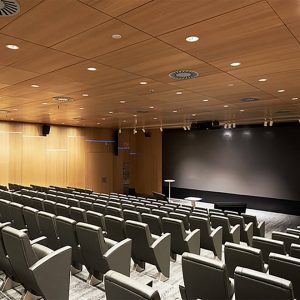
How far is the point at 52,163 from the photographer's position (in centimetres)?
1593

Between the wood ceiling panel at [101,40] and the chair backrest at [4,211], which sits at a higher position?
the wood ceiling panel at [101,40]

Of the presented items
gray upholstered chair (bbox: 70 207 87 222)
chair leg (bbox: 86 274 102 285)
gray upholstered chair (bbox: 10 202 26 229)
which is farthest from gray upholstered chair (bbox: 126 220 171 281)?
gray upholstered chair (bbox: 10 202 26 229)

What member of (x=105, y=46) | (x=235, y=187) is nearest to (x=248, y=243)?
(x=105, y=46)

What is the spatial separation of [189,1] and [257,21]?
98 centimetres

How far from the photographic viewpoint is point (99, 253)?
3.67 m

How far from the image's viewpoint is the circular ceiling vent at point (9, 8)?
3.05 meters

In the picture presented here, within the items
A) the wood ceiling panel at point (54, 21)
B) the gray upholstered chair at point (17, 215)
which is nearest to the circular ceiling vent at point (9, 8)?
the wood ceiling panel at point (54, 21)

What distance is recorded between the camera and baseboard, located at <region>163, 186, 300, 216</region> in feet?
44.8

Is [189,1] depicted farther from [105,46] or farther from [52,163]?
[52,163]

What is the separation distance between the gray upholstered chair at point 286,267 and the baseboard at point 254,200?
1163cm

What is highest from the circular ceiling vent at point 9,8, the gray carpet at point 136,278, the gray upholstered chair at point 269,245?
the circular ceiling vent at point 9,8

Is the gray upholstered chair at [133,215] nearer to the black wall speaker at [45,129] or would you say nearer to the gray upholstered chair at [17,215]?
the gray upholstered chair at [17,215]

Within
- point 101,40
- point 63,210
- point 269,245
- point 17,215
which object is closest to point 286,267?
point 269,245

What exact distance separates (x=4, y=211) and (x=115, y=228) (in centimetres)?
276
